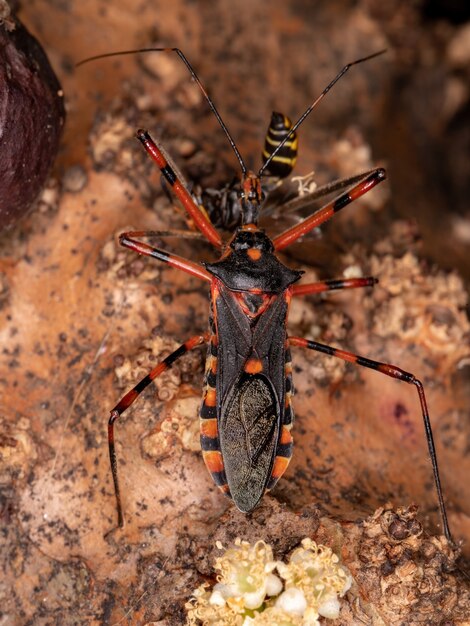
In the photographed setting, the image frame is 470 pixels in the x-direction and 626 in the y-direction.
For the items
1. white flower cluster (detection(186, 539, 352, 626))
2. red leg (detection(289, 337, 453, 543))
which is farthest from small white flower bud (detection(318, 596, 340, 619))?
red leg (detection(289, 337, 453, 543))

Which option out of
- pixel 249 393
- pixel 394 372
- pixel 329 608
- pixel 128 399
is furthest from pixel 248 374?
pixel 329 608

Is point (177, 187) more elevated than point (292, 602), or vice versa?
point (177, 187)

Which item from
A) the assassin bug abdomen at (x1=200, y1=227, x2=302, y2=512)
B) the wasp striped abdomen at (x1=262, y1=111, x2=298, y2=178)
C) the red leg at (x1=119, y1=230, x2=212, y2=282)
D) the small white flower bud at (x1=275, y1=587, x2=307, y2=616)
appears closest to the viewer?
the small white flower bud at (x1=275, y1=587, x2=307, y2=616)

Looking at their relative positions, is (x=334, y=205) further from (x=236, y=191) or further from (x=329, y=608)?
(x=329, y=608)

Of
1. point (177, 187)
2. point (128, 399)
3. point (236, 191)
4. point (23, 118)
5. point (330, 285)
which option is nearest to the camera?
point (23, 118)

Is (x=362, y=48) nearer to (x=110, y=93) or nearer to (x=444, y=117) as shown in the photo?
(x=444, y=117)

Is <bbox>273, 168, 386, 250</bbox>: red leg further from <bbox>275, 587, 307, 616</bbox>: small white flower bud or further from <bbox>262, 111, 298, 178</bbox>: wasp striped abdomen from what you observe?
<bbox>275, 587, 307, 616</bbox>: small white flower bud
